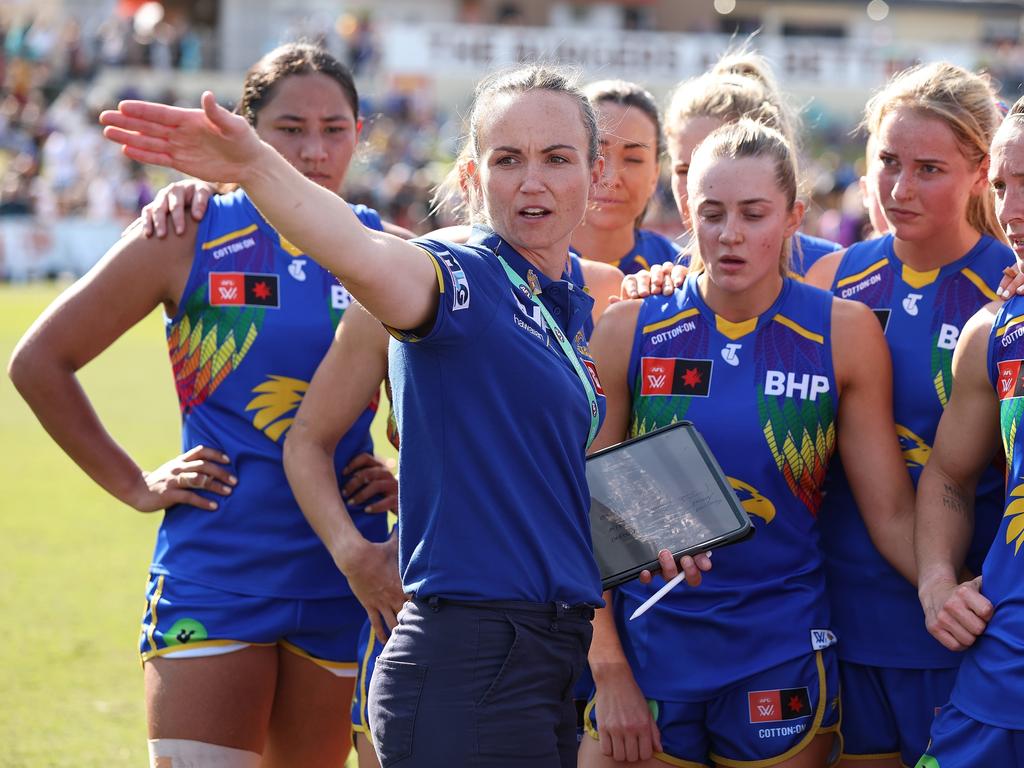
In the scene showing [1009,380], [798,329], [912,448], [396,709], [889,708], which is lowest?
[889,708]

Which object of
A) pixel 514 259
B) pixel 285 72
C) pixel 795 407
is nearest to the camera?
pixel 514 259

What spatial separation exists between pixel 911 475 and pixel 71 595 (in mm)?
5767

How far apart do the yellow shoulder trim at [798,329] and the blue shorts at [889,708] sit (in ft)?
2.90

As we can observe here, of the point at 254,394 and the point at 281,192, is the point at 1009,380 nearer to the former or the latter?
the point at 281,192

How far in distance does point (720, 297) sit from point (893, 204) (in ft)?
1.86

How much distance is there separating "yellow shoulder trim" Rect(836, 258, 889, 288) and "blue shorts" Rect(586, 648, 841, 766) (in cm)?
112

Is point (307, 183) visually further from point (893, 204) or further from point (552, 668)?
point (893, 204)

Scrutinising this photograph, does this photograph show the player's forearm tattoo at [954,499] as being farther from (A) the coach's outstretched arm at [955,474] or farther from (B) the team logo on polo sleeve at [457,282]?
(B) the team logo on polo sleeve at [457,282]

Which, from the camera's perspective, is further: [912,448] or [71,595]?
[71,595]

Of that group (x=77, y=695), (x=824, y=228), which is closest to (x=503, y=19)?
(x=824, y=228)

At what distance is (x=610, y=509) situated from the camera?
326cm

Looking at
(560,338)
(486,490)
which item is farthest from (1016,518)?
(486,490)

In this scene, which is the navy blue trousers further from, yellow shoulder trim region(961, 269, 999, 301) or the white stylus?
yellow shoulder trim region(961, 269, 999, 301)

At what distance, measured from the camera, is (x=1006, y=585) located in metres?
3.05
